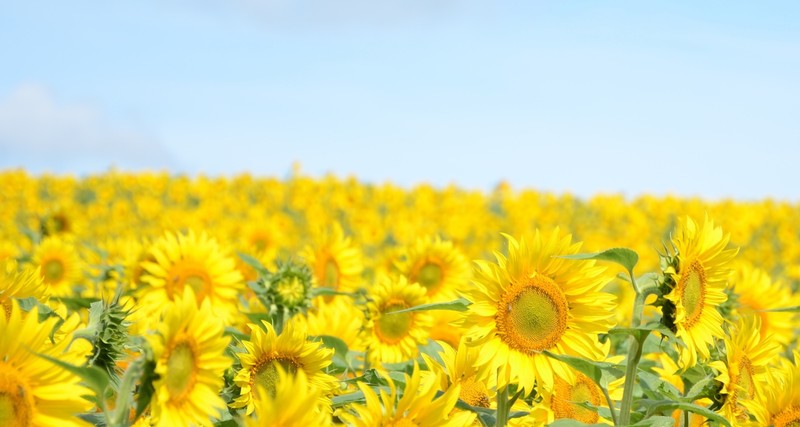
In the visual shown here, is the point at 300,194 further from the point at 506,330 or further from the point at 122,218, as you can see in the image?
the point at 506,330

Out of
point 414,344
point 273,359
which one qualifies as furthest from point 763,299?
point 273,359

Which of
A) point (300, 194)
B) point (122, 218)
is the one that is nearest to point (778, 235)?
point (300, 194)

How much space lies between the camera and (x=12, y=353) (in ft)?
5.50

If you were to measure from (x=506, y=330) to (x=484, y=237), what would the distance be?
9.97 meters

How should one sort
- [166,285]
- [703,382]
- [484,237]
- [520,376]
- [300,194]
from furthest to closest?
[300,194] < [484,237] < [166,285] < [703,382] < [520,376]

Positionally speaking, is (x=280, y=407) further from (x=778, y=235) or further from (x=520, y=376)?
(x=778, y=235)

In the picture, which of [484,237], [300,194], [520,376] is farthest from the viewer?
[300,194]

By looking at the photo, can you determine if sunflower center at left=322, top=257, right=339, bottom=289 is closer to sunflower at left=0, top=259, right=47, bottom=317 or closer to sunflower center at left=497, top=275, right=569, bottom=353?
sunflower at left=0, top=259, right=47, bottom=317

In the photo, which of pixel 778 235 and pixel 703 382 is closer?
pixel 703 382

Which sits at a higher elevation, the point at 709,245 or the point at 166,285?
the point at 709,245

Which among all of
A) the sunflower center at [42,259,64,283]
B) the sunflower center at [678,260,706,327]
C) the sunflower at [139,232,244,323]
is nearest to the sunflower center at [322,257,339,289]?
the sunflower at [139,232,244,323]

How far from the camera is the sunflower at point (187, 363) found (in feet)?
5.42

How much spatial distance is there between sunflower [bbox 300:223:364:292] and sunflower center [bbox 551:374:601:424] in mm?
2185

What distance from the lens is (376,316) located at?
338 cm
